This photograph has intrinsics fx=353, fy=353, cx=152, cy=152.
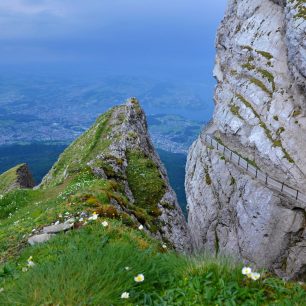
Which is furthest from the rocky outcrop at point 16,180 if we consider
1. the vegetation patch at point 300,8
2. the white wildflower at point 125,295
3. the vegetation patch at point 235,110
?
the vegetation patch at point 300,8

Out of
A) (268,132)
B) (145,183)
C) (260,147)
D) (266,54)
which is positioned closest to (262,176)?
(260,147)

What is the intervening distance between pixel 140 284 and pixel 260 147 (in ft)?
203

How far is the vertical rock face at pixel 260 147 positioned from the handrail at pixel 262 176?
1047 millimetres

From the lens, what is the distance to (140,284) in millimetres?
7023

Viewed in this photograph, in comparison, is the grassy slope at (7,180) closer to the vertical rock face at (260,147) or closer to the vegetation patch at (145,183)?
the vegetation patch at (145,183)

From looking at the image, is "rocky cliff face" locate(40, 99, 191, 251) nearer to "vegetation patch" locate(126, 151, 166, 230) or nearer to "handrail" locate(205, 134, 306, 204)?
"vegetation patch" locate(126, 151, 166, 230)

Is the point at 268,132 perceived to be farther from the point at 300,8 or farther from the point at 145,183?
the point at 145,183

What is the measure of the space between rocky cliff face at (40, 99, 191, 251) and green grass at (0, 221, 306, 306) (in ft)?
29.8

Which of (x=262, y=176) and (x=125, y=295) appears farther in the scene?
(x=262, y=176)

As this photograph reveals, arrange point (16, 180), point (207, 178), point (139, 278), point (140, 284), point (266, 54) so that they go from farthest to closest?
point (207, 178), point (266, 54), point (16, 180), point (140, 284), point (139, 278)

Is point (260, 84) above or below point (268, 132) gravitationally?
above

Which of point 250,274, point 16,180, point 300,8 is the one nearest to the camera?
point 250,274

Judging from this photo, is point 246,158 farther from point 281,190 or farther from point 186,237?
point 186,237

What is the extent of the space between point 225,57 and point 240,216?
4658 centimetres
